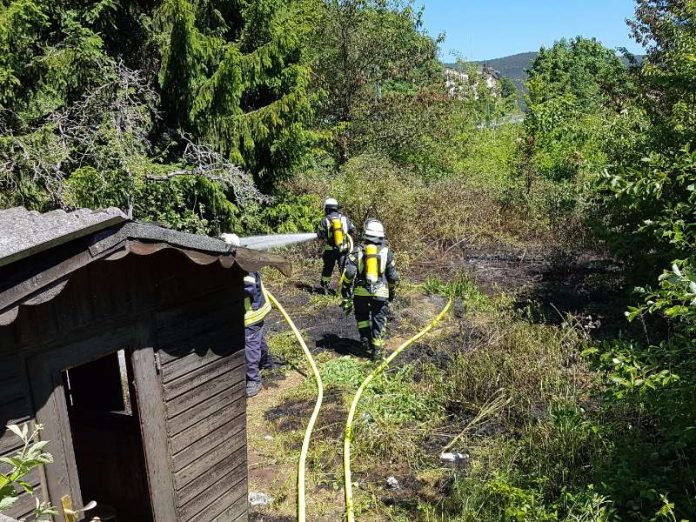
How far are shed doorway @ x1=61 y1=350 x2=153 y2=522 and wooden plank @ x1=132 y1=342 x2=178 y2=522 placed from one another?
17.1 inches

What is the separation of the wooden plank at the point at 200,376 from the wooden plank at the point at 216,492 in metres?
0.81

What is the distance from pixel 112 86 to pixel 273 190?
464cm

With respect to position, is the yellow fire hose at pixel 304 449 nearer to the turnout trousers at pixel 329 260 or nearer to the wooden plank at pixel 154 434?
the wooden plank at pixel 154 434

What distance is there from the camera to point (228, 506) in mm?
4492

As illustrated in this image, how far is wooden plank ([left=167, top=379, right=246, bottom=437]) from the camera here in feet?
12.7

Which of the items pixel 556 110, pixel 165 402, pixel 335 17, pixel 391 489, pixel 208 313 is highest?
pixel 335 17

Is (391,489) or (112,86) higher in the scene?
(112,86)

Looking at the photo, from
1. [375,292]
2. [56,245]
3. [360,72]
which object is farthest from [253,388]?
[360,72]

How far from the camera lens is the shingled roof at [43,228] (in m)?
2.46

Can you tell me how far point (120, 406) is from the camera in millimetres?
4637

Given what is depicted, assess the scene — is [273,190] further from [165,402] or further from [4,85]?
[165,402]

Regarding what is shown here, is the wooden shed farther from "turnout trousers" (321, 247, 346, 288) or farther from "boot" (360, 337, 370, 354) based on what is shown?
"turnout trousers" (321, 247, 346, 288)

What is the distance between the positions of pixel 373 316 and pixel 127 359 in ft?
15.9

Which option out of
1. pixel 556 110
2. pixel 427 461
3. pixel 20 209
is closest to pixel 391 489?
pixel 427 461
